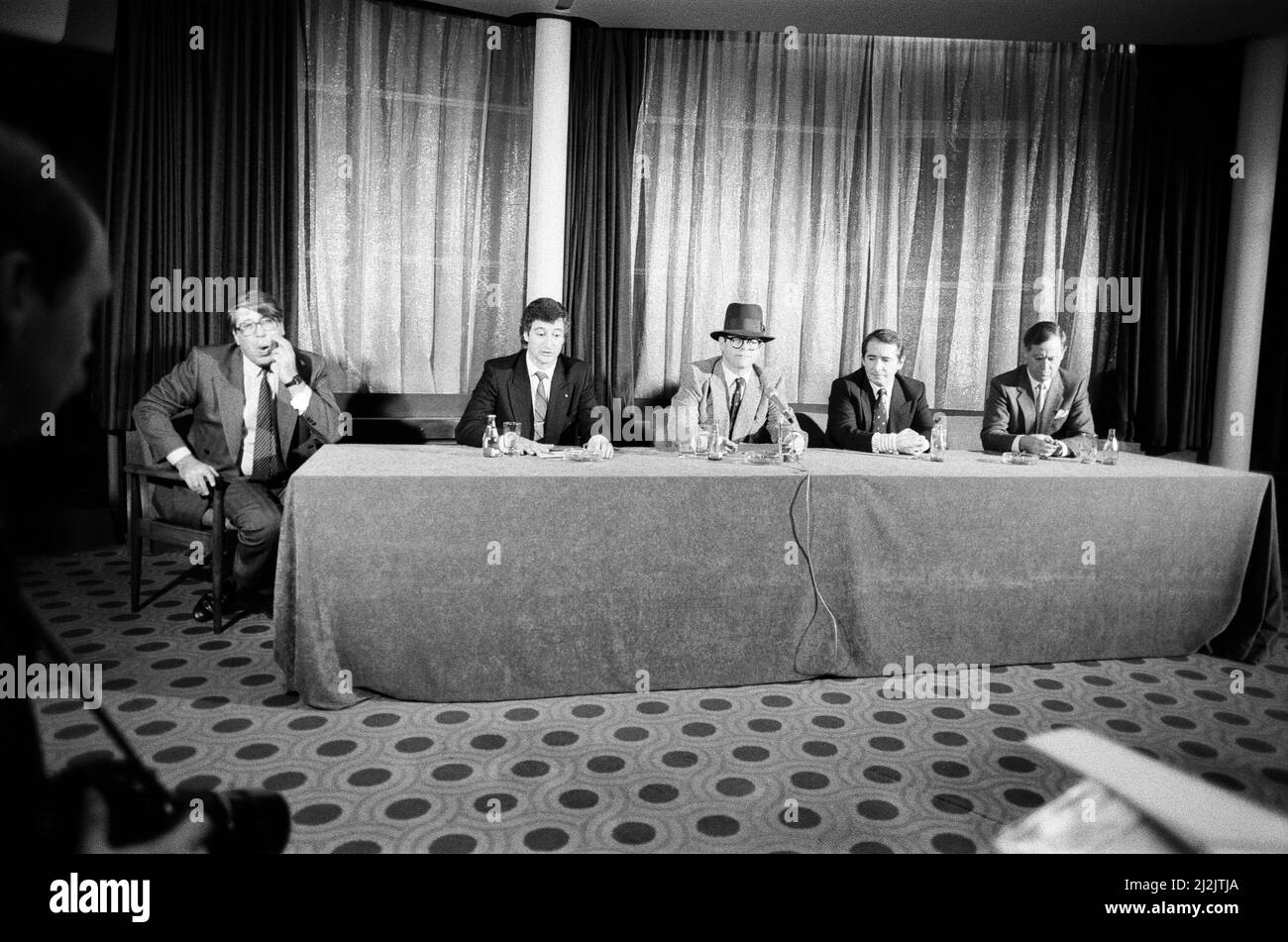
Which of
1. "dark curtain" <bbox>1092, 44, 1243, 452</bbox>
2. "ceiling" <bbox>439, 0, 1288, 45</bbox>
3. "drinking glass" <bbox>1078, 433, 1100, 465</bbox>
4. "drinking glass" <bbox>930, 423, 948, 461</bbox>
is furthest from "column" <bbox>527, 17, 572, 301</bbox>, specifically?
"dark curtain" <bbox>1092, 44, 1243, 452</bbox>

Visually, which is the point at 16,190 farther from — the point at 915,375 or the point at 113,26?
the point at 915,375

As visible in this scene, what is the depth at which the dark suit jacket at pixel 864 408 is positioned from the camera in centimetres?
357

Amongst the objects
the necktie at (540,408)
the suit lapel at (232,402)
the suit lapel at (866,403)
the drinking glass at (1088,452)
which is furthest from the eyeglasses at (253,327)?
the drinking glass at (1088,452)

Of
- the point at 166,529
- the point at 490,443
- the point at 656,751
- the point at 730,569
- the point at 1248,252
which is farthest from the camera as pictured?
the point at 1248,252

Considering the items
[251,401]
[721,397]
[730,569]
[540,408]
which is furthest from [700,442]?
[251,401]

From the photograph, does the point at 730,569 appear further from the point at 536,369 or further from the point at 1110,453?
the point at 1110,453

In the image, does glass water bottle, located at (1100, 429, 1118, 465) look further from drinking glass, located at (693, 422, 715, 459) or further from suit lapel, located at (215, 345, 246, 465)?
suit lapel, located at (215, 345, 246, 465)

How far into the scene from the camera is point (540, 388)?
358 cm

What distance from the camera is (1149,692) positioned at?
2.82 metres

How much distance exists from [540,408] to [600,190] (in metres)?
1.51

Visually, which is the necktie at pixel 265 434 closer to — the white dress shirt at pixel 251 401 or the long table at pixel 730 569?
the white dress shirt at pixel 251 401

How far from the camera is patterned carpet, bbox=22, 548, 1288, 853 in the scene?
1.92 meters

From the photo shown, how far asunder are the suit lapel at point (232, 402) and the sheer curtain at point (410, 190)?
1.07 m
